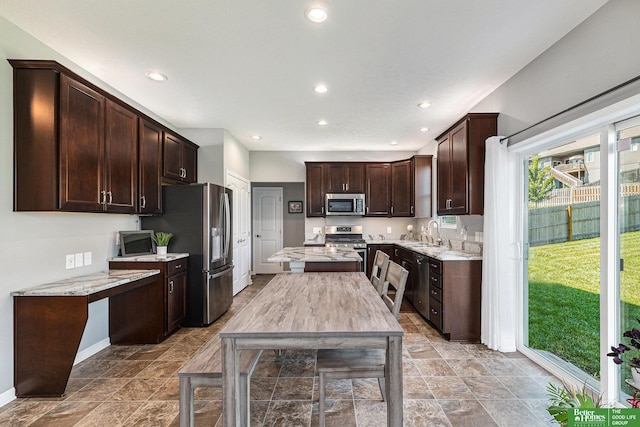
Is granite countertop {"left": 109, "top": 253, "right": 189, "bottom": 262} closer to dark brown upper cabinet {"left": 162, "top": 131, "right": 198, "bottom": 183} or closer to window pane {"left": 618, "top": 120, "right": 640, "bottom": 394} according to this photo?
dark brown upper cabinet {"left": 162, "top": 131, "right": 198, "bottom": 183}

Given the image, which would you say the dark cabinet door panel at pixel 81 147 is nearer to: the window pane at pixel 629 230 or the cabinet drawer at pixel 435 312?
the cabinet drawer at pixel 435 312

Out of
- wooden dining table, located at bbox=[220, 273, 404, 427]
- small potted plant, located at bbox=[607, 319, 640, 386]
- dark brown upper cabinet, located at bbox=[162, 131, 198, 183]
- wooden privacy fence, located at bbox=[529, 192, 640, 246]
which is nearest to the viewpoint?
small potted plant, located at bbox=[607, 319, 640, 386]

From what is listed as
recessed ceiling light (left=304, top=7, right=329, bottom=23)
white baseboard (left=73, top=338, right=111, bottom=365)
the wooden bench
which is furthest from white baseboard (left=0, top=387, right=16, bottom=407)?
recessed ceiling light (left=304, top=7, right=329, bottom=23)

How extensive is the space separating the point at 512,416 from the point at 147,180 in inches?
151

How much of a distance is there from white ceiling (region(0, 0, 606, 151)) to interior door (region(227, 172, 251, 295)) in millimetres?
1629

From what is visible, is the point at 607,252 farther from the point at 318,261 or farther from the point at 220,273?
the point at 220,273

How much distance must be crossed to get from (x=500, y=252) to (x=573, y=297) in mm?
645

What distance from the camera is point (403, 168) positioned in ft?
18.7

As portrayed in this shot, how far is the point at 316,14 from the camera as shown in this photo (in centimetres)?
201

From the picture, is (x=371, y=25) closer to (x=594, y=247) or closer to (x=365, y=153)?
(x=594, y=247)

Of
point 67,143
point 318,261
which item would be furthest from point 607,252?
point 67,143

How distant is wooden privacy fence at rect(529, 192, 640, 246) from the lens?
6.26 feet

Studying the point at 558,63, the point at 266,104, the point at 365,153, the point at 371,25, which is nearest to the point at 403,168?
the point at 365,153

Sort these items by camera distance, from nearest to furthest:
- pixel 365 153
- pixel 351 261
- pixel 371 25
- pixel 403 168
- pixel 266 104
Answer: pixel 371 25, pixel 351 261, pixel 266 104, pixel 403 168, pixel 365 153
